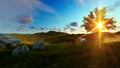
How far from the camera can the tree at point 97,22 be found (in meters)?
75.0

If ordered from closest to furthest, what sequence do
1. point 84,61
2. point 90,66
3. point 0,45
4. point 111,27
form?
1. point 90,66
2. point 84,61
3. point 0,45
4. point 111,27

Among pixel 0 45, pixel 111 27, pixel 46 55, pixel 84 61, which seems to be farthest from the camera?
pixel 111 27

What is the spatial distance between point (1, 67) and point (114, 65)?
12083 mm

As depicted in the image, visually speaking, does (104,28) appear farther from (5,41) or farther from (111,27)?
(5,41)

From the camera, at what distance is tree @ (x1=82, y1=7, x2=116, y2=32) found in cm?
7500

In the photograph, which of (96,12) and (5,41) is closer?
(5,41)

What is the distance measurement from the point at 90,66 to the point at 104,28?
2169 inches

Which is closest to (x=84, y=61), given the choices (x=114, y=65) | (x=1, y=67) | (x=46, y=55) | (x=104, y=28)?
(x=114, y=65)

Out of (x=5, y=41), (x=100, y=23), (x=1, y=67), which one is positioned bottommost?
(x=1, y=67)

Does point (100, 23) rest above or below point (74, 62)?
above

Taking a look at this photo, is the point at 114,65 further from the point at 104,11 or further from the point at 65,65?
the point at 104,11

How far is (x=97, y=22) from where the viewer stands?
7606 centimetres

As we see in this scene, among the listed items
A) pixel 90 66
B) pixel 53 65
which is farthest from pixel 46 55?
pixel 90 66

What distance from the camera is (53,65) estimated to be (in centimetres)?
2327
